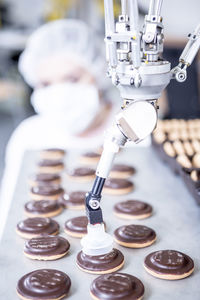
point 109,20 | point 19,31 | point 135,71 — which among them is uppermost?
point 109,20

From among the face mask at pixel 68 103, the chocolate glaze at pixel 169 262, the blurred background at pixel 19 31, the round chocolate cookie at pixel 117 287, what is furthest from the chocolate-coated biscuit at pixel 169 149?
the blurred background at pixel 19 31

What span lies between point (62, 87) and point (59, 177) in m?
1.12

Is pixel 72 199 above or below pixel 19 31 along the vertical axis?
below

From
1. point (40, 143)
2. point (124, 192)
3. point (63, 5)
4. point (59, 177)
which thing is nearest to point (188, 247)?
point (124, 192)

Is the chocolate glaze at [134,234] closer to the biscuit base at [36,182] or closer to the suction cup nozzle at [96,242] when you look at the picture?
the suction cup nozzle at [96,242]

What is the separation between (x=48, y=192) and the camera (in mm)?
1597

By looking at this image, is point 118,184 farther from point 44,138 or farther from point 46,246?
point 44,138

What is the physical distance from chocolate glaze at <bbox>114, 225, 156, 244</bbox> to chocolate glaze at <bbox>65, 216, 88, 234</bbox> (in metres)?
0.10

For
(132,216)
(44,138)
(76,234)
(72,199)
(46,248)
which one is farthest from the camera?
(44,138)

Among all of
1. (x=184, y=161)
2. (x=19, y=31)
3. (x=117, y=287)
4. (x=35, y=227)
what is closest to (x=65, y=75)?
(x=184, y=161)

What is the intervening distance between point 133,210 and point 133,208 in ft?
0.04

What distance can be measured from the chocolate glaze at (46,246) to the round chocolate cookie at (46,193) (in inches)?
14.3

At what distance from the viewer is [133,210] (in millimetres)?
1433

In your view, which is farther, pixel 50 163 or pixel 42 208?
pixel 50 163
